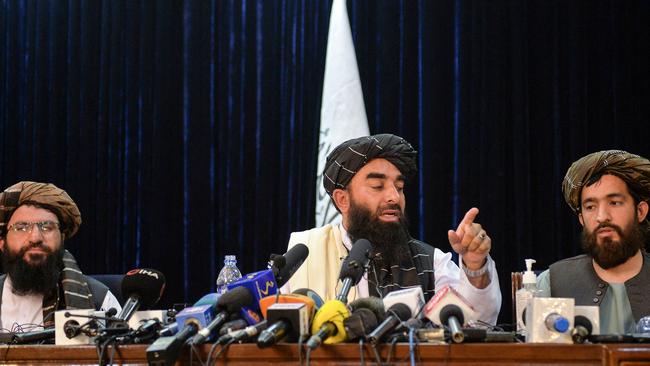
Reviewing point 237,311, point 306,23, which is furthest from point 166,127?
point 237,311

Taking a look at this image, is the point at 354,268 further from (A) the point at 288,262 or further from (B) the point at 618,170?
(B) the point at 618,170

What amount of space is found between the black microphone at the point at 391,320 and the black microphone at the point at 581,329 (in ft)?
1.31

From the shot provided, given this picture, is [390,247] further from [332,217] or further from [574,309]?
[332,217]

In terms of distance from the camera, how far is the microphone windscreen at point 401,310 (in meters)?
2.03

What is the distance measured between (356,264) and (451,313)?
323 mm

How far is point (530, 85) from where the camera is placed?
517 cm

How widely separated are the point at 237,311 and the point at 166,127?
12.9 feet

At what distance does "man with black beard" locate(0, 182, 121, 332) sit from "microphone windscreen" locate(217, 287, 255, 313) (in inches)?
71.6

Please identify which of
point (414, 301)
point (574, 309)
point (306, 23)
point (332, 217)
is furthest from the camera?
point (306, 23)

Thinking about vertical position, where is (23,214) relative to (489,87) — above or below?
below

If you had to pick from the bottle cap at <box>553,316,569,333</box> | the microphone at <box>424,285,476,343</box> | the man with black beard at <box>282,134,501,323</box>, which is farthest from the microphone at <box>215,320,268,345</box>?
the man with black beard at <box>282,134,501,323</box>

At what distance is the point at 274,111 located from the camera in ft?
18.3

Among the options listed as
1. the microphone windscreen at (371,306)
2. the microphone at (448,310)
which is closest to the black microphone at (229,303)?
the microphone windscreen at (371,306)

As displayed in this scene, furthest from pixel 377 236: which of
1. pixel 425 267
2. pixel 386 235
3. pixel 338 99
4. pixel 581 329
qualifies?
pixel 338 99
